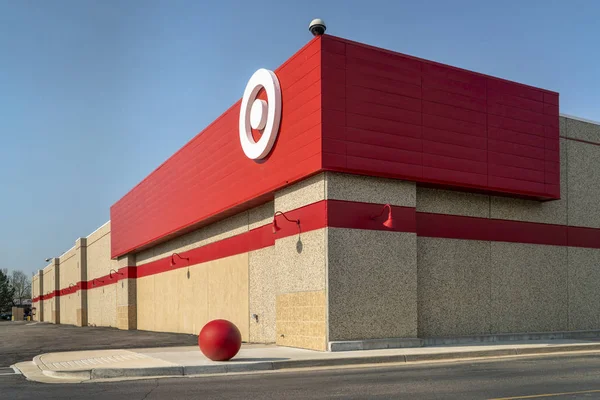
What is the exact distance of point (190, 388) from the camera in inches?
423

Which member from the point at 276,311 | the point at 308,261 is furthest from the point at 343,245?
the point at 276,311

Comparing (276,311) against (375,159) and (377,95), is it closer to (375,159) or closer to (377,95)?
(375,159)

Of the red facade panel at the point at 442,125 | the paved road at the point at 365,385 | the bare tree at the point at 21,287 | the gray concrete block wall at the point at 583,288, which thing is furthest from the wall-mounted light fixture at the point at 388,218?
the bare tree at the point at 21,287

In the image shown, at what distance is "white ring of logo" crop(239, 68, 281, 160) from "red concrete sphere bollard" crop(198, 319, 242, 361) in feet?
23.5

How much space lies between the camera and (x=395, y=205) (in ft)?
58.1

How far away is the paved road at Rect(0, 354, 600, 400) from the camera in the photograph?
9.62 meters

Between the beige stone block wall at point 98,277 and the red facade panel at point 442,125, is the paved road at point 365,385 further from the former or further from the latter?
the beige stone block wall at point 98,277

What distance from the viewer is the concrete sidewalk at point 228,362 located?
12789 millimetres

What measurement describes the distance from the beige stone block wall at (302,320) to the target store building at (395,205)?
6 centimetres

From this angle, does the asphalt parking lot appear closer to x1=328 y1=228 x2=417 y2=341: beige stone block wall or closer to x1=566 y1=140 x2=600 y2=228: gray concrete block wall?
x1=328 y1=228 x2=417 y2=341: beige stone block wall

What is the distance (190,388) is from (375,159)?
8837 millimetres

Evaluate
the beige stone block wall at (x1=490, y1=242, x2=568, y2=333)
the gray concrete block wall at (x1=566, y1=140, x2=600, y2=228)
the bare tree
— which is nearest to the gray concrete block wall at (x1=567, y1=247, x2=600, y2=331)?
the beige stone block wall at (x1=490, y1=242, x2=568, y2=333)

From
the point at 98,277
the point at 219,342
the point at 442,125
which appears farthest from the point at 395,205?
the point at 98,277

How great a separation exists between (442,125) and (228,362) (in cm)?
973
